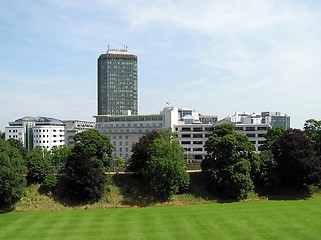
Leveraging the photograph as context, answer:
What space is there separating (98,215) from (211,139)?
20224 millimetres

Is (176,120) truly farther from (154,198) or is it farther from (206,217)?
(206,217)

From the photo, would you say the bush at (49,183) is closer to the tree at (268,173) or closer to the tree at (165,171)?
the tree at (165,171)

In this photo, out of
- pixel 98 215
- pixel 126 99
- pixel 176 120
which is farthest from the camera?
pixel 126 99

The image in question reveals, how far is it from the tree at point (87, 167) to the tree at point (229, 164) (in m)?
15.1

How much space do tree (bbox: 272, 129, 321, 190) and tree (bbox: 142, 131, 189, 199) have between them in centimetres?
1500

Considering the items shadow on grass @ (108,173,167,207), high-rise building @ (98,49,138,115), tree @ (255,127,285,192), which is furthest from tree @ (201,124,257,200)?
high-rise building @ (98,49,138,115)

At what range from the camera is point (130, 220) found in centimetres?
3872

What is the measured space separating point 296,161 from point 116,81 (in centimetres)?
13894

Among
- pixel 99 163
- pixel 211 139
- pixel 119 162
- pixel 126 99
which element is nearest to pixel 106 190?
pixel 99 163

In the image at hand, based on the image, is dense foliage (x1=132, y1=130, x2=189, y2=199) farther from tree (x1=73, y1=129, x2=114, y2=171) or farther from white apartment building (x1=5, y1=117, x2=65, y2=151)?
white apartment building (x1=5, y1=117, x2=65, y2=151)

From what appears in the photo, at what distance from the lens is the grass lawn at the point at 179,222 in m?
32.8

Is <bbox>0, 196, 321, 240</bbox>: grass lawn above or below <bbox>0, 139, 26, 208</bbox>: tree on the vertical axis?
below

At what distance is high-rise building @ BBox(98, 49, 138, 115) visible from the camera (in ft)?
583

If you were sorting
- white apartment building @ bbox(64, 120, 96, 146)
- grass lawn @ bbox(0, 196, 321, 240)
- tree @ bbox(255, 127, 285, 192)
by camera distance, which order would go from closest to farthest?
grass lawn @ bbox(0, 196, 321, 240) < tree @ bbox(255, 127, 285, 192) < white apartment building @ bbox(64, 120, 96, 146)
